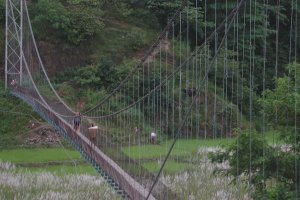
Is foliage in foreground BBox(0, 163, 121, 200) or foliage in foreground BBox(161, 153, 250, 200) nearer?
foliage in foreground BBox(161, 153, 250, 200)

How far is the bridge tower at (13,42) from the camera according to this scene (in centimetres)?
2845

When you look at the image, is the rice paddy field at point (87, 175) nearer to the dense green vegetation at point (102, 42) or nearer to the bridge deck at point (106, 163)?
the bridge deck at point (106, 163)

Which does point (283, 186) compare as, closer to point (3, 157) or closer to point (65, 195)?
point (65, 195)

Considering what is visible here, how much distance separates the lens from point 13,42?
3086 cm

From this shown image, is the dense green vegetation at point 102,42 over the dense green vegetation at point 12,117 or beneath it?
over

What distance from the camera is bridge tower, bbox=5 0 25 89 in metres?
28.4

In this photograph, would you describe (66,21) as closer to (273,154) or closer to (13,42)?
(13,42)

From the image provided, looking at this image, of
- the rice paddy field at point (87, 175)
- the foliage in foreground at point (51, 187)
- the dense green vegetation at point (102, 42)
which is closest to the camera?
the rice paddy field at point (87, 175)

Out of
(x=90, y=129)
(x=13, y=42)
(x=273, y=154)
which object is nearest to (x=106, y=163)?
(x=90, y=129)

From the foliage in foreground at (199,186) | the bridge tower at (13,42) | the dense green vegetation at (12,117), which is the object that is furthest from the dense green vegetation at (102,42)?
the foliage in foreground at (199,186)

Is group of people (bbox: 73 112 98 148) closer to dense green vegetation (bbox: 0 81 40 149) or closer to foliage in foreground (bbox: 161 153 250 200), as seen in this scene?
foliage in foreground (bbox: 161 153 250 200)

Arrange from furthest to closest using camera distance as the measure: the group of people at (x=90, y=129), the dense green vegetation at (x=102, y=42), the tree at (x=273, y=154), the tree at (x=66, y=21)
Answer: the tree at (x=66, y=21)
the dense green vegetation at (x=102, y=42)
the group of people at (x=90, y=129)
the tree at (x=273, y=154)

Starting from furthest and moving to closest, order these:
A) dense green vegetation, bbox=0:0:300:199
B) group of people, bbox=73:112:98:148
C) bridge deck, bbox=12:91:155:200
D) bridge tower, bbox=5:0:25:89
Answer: bridge tower, bbox=5:0:25:89
dense green vegetation, bbox=0:0:300:199
group of people, bbox=73:112:98:148
bridge deck, bbox=12:91:155:200

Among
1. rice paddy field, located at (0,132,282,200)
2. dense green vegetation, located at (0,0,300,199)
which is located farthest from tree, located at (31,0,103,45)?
rice paddy field, located at (0,132,282,200)
